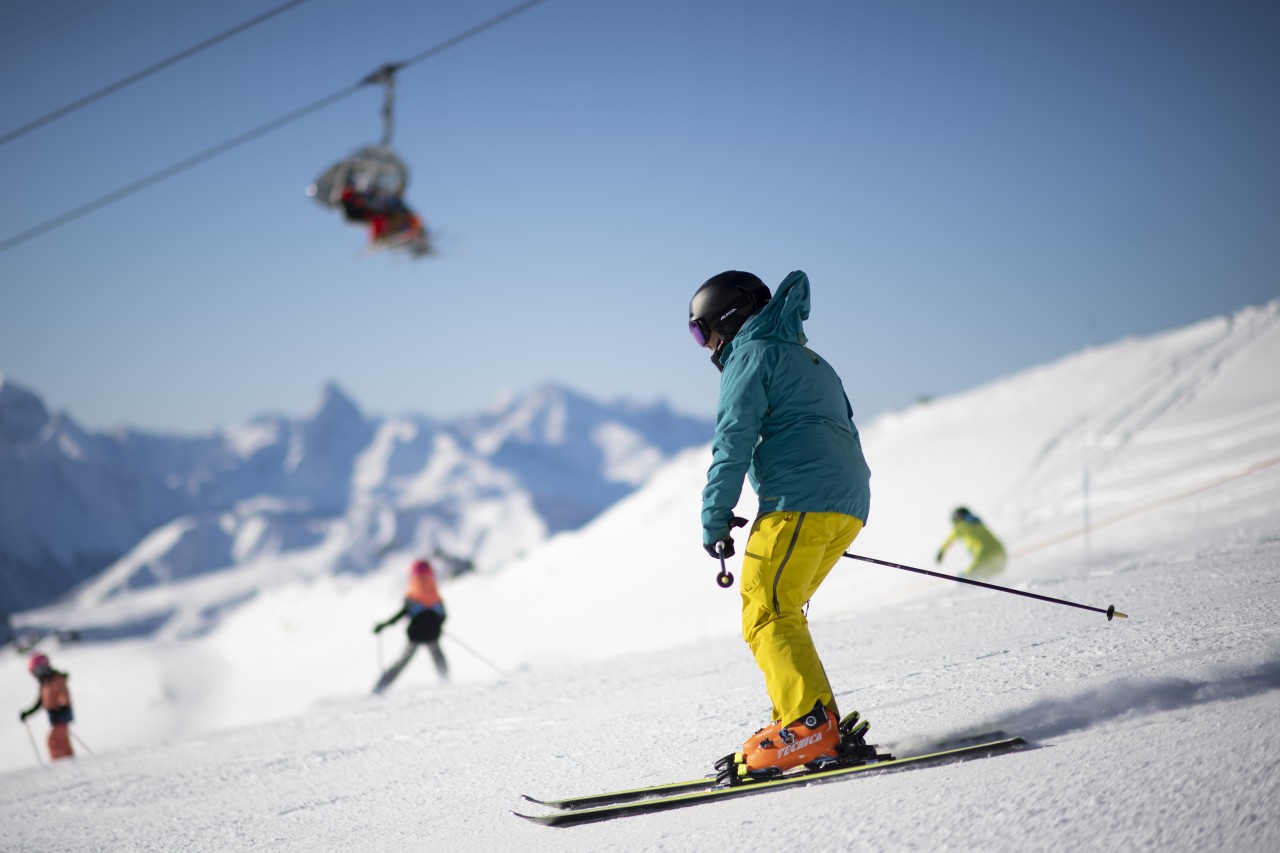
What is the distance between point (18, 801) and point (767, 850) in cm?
515

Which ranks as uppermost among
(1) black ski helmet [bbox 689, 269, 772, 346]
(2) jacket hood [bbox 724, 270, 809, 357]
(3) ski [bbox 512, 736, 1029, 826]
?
(1) black ski helmet [bbox 689, 269, 772, 346]

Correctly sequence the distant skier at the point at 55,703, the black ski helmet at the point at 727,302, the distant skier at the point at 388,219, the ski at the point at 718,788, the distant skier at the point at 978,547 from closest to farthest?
the ski at the point at 718,788
the black ski helmet at the point at 727,302
the distant skier at the point at 978,547
the distant skier at the point at 55,703
the distant skier at the point at 388,219

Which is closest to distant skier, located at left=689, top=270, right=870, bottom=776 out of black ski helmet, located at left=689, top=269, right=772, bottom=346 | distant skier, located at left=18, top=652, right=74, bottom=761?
black ski helmet, located at left=689, top=269, right=772, bottom=346

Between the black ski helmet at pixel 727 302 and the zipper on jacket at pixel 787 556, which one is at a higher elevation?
the black ski helmet at pixel 727 302

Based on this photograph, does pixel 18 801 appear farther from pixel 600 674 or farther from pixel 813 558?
pixel 813 558

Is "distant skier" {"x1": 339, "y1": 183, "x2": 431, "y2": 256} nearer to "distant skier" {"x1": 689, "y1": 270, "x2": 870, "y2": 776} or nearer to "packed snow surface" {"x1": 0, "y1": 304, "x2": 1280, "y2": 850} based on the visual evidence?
"packed snow surface" {"x1": 0, "y1": 304, "x2": 1280, "y2": 850}

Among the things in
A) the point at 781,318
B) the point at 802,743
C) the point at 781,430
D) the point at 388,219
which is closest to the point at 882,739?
the point at 802,743

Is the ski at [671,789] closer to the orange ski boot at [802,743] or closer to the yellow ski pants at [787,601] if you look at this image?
the orange ski boot at [802,743]

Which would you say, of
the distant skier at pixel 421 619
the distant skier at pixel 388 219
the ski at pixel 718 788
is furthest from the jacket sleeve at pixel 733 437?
the distant skier at pixel 388 219

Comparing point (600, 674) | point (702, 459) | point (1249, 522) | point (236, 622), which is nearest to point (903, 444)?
point (702, 459)

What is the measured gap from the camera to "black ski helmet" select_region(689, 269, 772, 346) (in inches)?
133

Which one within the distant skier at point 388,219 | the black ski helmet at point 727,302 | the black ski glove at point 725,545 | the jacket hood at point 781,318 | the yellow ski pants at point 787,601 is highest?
the distant skier at point 388,219

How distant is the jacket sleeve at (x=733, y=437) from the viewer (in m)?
2.96

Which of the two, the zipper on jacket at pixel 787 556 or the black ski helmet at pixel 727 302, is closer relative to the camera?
the zipper on jacket at pixel 787 556
